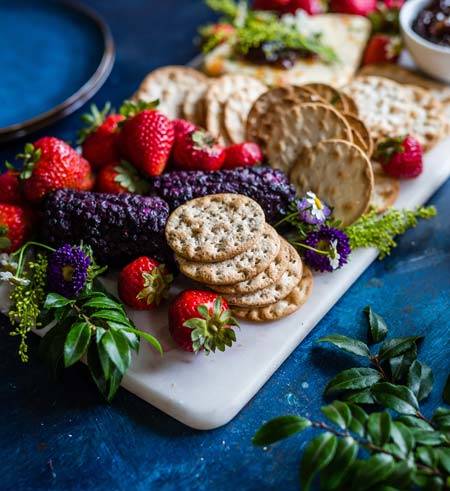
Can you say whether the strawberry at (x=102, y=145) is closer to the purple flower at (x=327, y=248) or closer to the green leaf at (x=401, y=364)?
the purple flower at (x=327, y=248)

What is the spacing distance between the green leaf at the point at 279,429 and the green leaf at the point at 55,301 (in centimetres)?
63

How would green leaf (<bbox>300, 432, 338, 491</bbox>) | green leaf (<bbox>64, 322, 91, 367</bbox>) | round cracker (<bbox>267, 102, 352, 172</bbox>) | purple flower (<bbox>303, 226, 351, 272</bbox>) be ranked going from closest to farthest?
green leaf (<bbox>300, 432, 338, 491</bbox>)
green leaf (<bbox>64, 322, 91, 367</bbox>)
purple flower (<bbox>303, 226, 351, 272</bbox>)
round cracker (<bbox>267, 102, 352, 172</bbox>)

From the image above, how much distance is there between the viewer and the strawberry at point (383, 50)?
117 inches

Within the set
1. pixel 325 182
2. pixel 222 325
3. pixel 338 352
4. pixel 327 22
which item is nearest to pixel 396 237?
pixel 325 182

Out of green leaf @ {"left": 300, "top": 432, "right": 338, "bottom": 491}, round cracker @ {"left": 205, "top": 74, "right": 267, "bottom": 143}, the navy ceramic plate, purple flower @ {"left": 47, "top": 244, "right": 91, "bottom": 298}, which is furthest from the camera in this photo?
the navy ceramic plate

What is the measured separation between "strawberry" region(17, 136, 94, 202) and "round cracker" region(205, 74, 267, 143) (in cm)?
53

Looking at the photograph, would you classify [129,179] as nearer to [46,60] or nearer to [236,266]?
[236,266]

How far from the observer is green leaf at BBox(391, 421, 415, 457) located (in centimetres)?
154

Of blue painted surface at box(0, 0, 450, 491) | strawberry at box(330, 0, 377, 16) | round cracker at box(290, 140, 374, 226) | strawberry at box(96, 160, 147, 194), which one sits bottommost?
blue painted surface at box(0, 0, 450, 491)

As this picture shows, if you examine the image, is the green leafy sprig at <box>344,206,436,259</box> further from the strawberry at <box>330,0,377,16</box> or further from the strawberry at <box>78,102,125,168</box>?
the strawberry at <box>330,0,377,16</box>

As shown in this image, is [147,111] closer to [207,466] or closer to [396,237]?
[396,237]

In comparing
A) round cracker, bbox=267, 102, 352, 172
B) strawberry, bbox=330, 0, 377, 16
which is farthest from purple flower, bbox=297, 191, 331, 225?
strawberry, bbox=330, 0, 377, 16

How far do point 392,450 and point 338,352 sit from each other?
45cm

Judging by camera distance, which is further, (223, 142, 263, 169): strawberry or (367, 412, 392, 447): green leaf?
(223, 142, 263, 169): strawberry
